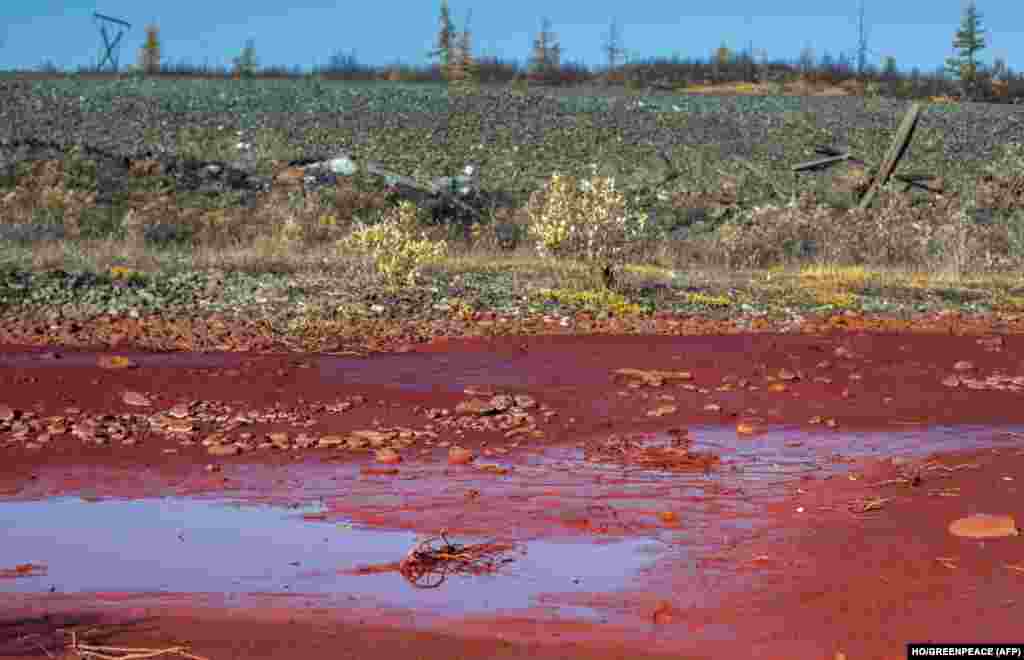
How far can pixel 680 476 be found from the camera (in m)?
6.94

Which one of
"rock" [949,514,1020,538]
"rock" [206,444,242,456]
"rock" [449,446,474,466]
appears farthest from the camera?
"rock" [206,444,242,456]

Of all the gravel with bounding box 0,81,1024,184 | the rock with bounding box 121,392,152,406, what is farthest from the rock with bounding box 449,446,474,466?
the gravel with bounding box 0,81,1024,184

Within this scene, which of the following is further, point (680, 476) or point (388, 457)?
point (388, 457)

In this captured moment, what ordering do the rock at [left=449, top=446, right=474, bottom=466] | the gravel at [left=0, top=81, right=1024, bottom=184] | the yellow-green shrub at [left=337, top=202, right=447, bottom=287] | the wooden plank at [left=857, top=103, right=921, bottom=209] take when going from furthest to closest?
the wooden plank at [left=857, top=103, right=921, bottom=209] → the gravel at [left=0, top=81, right=1024, bottom=184] → the yellow-green shrub at [left=337, top=202, right=447, bottom=287] → the rock at [left=449, top=446, right=474, bottom=466]

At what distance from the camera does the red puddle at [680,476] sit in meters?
4.63

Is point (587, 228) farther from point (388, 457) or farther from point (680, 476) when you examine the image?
point (680, 476)

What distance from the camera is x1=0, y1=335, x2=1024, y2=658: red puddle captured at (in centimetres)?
463

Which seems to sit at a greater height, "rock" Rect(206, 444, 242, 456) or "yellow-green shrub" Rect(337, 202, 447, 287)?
"yellow-green shrub" Rect(337, 202, 447, 287)

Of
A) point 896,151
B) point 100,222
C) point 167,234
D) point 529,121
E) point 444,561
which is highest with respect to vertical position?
point 529,121

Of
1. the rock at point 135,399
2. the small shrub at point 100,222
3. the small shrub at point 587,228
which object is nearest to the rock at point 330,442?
the rock at point 135,399

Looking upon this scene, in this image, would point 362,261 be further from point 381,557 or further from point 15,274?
point 381,557

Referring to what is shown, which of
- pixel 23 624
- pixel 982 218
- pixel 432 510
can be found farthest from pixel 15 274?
pixel 982 218

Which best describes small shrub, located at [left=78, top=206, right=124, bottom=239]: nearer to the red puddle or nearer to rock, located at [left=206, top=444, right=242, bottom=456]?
the red puddle

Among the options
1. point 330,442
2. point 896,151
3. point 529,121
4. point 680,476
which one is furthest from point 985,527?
point 529,121
